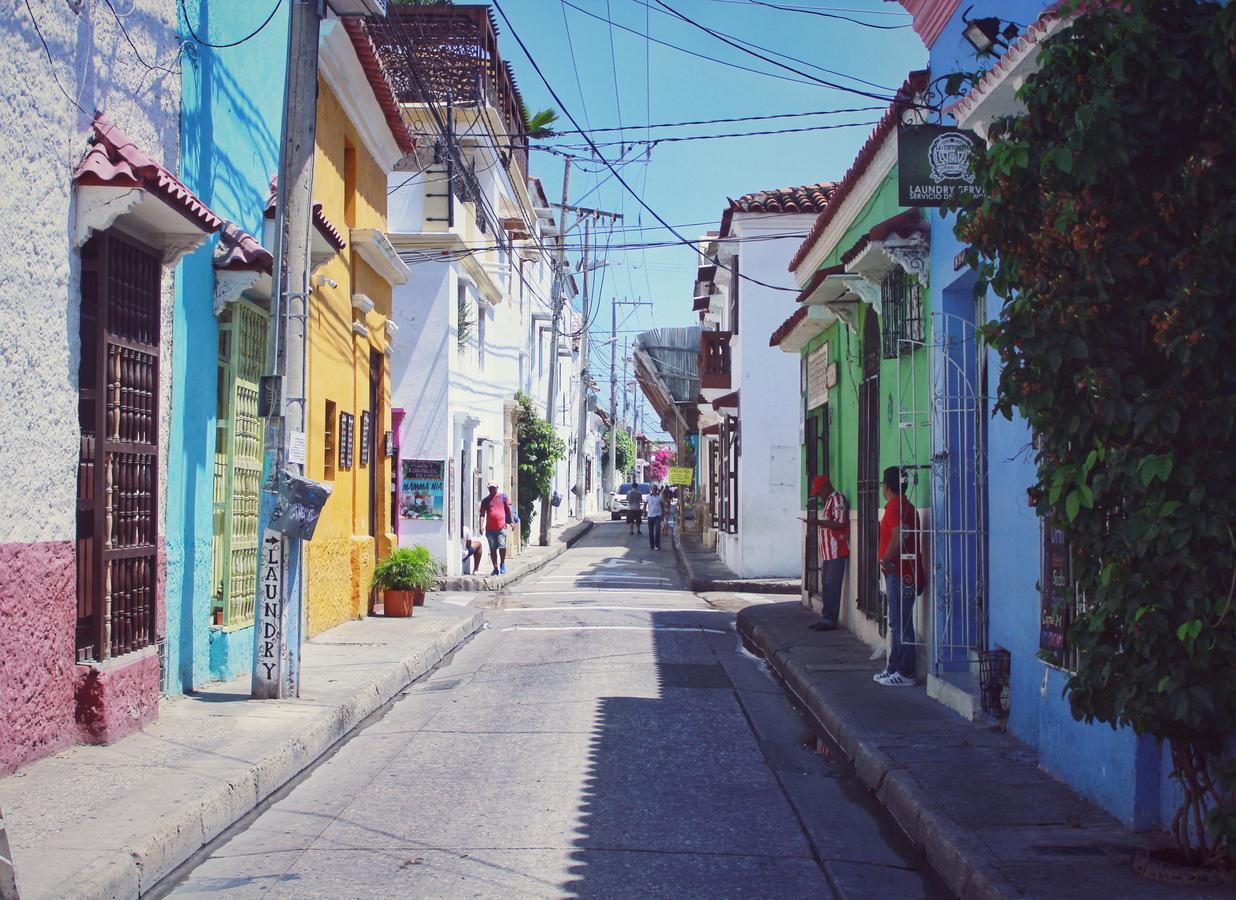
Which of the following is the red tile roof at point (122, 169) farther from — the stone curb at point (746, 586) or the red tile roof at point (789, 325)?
the stone curb at point (746, 586)

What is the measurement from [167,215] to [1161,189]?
619cm

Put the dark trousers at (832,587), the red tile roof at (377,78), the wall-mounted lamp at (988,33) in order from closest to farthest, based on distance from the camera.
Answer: the wall-mounted lamp at (988,33) → the red tile roof at (377,78) → the dark trousers at (832,587)

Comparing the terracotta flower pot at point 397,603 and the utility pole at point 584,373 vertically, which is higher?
the utility pole at point 584,373

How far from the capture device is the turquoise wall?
9.91m

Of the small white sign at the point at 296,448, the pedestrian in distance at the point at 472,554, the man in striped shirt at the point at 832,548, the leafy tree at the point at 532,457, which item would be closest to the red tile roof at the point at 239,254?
the small white sign at the point at 296,448

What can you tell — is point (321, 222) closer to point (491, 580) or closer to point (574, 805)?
point (574, 805)

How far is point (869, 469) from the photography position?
46.8 feet

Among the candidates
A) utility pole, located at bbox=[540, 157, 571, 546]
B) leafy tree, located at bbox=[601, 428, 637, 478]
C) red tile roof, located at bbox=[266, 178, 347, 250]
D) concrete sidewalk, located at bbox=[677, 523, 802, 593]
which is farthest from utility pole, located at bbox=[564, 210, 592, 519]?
leafy tree, located at bbox=[601, 428, 637, 478]

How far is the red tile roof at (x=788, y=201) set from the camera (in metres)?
25.5

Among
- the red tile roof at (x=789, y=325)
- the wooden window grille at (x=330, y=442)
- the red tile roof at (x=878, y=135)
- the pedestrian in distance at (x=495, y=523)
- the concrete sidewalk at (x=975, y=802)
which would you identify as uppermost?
the red tile roof at (x=878, y=135)

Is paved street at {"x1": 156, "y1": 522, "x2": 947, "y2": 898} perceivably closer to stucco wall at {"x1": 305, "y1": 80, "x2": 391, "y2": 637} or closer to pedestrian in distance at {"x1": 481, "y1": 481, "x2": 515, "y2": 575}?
stucco wall at {"x1": 305, "y1": 80, "x2": 391, "y2": 637}

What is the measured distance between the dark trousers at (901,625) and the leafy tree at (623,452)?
77243 millimetres

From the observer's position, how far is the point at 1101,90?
511cm

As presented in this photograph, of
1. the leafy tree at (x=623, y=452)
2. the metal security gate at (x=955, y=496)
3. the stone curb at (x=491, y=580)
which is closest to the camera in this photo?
the metal security gate at (x=955, y=496)
